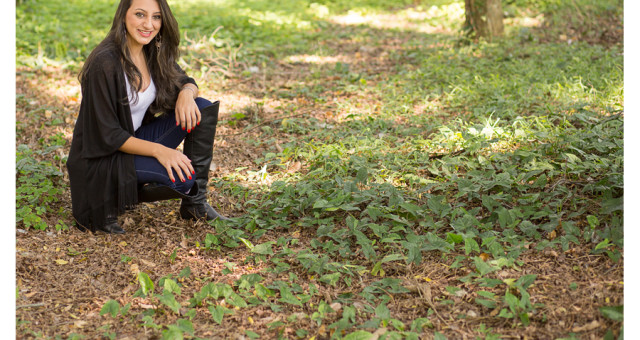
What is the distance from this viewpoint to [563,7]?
802 centimetres

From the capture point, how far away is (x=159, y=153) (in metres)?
3.21

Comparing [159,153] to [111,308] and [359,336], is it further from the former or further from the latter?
[359,336]

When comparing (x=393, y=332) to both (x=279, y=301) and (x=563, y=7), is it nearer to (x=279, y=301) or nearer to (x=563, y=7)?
(x=279, y=301)

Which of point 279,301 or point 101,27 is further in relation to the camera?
point 101,27

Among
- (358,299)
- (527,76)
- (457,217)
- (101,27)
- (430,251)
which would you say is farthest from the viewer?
(101,27)

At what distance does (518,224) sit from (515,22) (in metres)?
6.40

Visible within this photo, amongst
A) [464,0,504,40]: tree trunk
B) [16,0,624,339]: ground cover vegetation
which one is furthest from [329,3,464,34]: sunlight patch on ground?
[16,0,624,339]: ground cover vegetation

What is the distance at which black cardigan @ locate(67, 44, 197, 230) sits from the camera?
10.3 ft

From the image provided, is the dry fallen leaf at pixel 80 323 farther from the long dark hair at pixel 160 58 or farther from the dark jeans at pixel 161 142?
the long dark hair at pixel 160 58

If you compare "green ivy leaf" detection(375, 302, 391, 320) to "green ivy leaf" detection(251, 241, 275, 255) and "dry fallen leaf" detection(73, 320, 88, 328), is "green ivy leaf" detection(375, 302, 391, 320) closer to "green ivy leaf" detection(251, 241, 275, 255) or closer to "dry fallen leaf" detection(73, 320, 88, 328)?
"green ivy leaf" detection(251, 241, 275, 255)

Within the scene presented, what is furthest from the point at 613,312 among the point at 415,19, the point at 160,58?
the point at 415,19

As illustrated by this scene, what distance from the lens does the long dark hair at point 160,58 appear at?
10.7ft

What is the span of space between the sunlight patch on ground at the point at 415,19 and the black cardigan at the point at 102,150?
6.54 m
